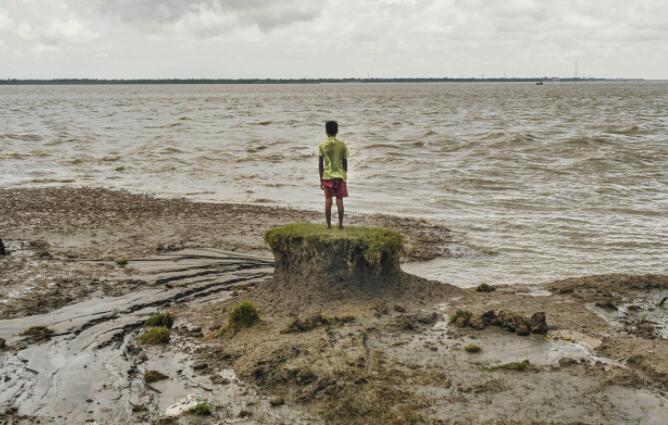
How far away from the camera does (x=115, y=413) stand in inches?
204

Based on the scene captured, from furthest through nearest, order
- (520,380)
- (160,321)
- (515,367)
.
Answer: (160,321), (515,367), (520,380)

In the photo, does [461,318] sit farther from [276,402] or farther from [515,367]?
[276,402]

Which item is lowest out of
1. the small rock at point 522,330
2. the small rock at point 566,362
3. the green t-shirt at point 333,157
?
the small rock at point 566,362

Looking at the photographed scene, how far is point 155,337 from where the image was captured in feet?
21.7

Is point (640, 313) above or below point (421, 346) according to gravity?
below

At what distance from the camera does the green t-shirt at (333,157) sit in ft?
26.4

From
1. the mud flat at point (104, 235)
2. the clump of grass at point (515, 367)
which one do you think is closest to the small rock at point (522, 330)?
the clump of grass at point (515, 367)

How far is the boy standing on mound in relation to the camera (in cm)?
803

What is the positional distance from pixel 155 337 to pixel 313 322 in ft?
5.36

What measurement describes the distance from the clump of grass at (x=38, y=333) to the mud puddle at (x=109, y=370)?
78 mm

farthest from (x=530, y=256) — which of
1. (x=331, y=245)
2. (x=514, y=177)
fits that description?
(x=514, y=177)

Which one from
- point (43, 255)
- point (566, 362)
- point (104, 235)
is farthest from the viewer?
point (104, 235)

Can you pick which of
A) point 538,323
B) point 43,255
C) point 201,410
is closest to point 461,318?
point 538,323

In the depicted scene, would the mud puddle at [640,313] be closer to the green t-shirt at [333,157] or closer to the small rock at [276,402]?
the green t-shirt at [333,157]
